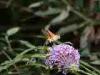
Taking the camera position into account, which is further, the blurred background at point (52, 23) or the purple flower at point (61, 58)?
the blurred background at point (52, 23)

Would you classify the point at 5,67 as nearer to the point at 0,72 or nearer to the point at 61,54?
the point at 0,72

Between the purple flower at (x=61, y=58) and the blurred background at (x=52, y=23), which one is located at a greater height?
the blurred background at (x=52, y=23)

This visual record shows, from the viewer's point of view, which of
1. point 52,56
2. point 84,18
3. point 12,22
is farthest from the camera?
point 12,22

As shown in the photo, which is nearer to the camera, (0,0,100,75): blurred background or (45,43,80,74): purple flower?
(45,43,80,74): purple flower

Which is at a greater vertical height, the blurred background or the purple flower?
the blurred background

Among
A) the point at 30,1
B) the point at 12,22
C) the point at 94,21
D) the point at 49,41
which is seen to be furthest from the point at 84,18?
the point at 49,41
